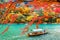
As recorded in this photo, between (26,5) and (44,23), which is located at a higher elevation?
(26,5)

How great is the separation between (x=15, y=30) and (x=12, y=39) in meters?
0.11

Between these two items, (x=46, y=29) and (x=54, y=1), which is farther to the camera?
(x=46, y=29)

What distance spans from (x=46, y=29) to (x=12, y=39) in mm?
431

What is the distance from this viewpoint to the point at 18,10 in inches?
102

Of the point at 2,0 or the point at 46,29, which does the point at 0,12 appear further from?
the point at 46,29

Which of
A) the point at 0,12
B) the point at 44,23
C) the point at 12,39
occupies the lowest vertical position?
the point at 12,39

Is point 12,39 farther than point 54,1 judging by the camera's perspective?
Yes

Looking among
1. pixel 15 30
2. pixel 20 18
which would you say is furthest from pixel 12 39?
pixel 20 18

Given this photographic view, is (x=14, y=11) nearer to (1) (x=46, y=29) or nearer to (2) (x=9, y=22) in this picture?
(2) (x=9, y=22)

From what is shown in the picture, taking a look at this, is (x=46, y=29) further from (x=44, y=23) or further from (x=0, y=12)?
A: (x=0, y=12)

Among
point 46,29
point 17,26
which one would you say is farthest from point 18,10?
point 46,29

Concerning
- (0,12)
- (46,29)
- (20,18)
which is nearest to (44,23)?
(46,29)

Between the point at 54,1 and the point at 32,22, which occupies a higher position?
the point at 54,1

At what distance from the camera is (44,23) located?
262 centimetres
